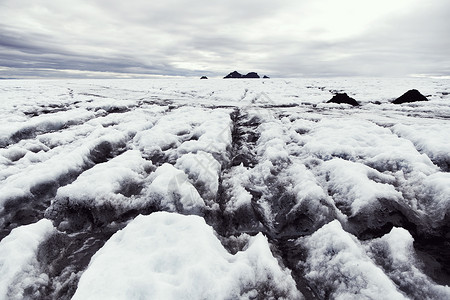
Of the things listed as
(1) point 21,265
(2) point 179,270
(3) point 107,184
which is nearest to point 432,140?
(2) point 179,270

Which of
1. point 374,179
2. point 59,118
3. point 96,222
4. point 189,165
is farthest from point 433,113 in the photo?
point 59,118

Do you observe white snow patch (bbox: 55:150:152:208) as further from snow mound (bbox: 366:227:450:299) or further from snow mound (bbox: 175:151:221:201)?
snow mound (bbox: 366:227:450:299)

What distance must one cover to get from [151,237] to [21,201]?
11.0 feet

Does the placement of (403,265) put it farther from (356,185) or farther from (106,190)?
(106,190)

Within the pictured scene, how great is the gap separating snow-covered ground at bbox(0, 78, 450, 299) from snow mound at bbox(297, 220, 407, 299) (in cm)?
2

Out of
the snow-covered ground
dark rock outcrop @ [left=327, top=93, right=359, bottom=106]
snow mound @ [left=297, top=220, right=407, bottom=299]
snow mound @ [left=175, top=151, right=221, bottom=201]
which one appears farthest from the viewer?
dark rock outcrop @ [left=327, top=93, right=359, bottom=106]

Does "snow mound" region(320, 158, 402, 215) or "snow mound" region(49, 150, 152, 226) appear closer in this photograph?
"snow mound" region(320, 158, 402, 215)

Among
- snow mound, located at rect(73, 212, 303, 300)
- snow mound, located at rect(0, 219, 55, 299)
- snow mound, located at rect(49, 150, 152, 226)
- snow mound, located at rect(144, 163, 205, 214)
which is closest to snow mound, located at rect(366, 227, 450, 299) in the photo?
snow mound, located at rect(73, 212, 303, 300)

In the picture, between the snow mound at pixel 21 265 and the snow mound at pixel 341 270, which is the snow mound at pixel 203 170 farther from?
the snow mound at pixel 21 265

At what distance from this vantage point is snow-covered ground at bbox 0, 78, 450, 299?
10.7 ft

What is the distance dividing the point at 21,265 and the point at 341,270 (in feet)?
13.9

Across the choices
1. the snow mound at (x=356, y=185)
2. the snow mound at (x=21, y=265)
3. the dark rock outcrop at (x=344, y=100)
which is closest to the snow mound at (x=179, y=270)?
the snow mound at (x=21, y=265)

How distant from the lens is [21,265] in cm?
347

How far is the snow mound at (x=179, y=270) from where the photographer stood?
119 inches
